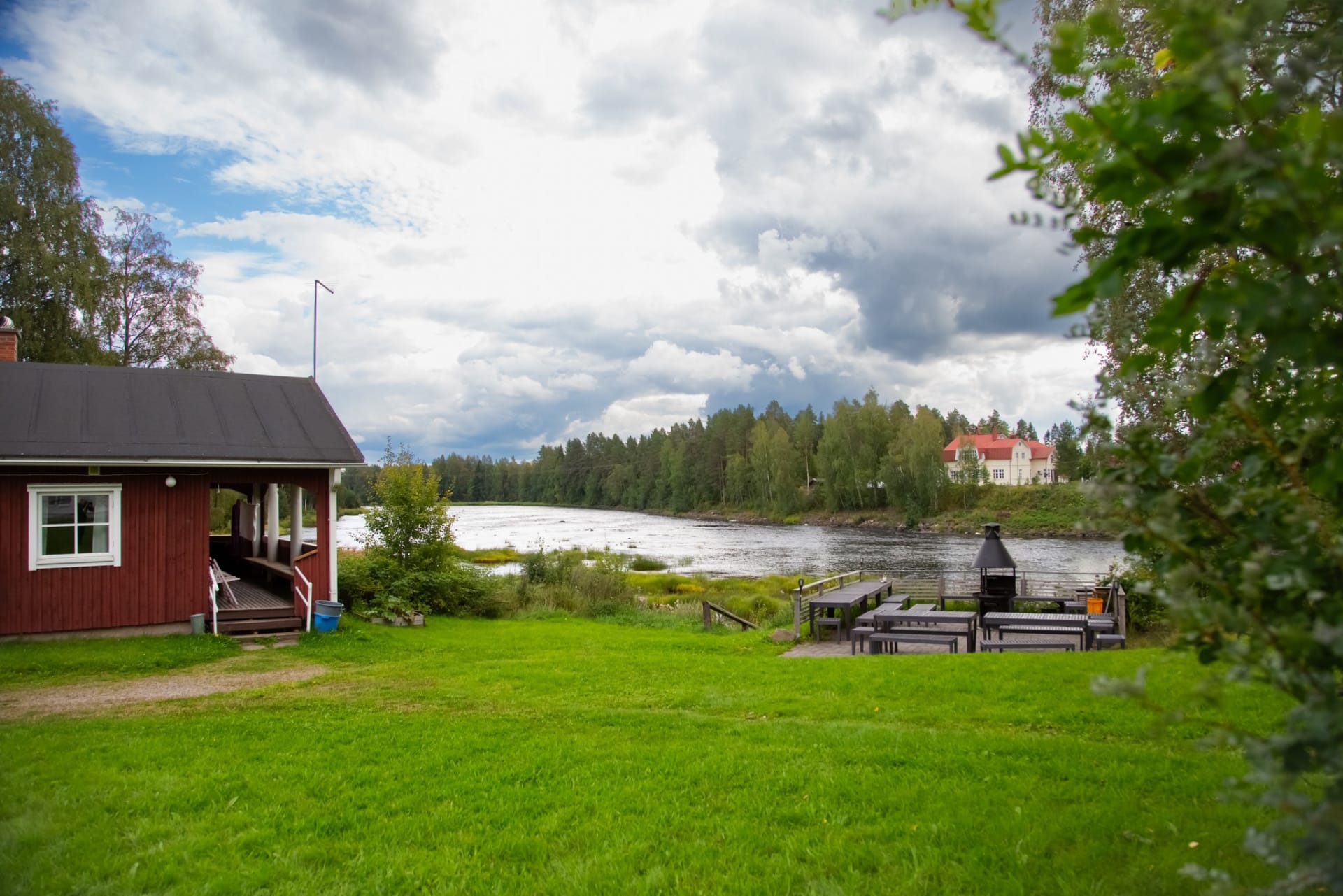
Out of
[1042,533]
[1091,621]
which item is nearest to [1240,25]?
[1091,621]

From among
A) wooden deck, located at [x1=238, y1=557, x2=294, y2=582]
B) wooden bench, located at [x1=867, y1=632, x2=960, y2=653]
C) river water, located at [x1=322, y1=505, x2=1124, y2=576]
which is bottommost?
river water, located at [x1=322, y1=505, x2=1124, y2=576]

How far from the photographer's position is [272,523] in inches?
703

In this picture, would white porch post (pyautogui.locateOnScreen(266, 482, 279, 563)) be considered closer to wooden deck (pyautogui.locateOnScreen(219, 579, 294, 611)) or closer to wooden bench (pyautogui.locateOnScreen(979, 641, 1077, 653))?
wooden deck (pyautogui.locateOnScreen(219, 579, 294, 611))

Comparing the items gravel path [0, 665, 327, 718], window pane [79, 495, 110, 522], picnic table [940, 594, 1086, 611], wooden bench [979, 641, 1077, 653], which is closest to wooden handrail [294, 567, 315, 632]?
window pane [79, 495, 110, 522]

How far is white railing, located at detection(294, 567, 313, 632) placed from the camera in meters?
13.8

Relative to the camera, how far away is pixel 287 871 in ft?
13.7

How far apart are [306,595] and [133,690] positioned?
4703 millimetres

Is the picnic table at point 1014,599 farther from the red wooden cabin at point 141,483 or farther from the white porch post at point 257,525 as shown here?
the white porch post at point 257,525

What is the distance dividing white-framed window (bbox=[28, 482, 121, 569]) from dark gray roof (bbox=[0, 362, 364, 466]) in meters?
0.65

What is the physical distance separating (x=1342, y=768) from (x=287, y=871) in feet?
14.5

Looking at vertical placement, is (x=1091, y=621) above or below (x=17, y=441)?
below

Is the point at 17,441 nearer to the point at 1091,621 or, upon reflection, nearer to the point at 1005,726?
the point at 1005,726

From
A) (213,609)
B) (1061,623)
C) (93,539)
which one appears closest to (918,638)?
(1061,623)

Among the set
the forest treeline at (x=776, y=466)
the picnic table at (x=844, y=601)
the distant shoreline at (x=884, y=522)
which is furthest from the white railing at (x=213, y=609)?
the distant shoreline at (x=884, y=522)
